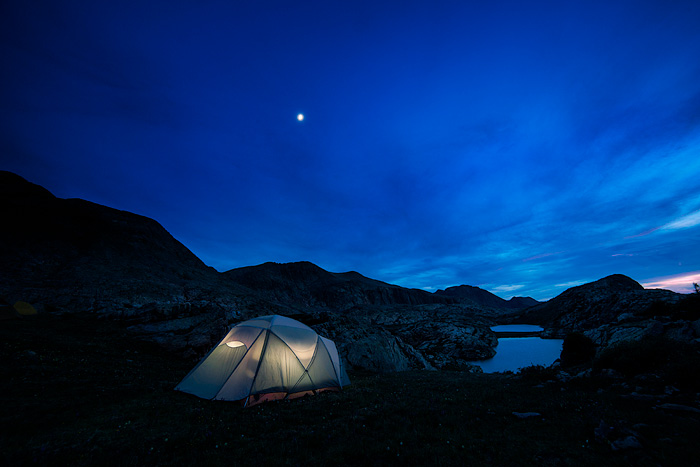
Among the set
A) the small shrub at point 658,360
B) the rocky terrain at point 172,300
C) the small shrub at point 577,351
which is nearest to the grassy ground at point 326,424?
the small shrub at point 658,360

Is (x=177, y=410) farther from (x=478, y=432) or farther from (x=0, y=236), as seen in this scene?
(x=0, y=236)

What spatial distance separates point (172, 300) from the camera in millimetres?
64312

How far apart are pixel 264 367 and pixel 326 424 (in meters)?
5.27

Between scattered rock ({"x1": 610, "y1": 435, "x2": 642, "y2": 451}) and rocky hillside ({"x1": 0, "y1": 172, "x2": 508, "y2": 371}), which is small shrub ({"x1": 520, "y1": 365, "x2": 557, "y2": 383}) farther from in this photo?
rocky hillside ({"x1": 0, "y1": 172, "x2": 508, "y2": 371})

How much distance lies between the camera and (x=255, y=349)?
44.6ft

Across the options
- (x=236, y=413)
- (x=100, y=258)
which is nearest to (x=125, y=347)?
(x=236, y=413)

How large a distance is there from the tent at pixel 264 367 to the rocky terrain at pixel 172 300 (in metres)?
10.8

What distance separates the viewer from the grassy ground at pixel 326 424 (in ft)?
Result: 21.8

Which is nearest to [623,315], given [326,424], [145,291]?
[326,424]

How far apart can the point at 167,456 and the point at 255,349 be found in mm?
6795

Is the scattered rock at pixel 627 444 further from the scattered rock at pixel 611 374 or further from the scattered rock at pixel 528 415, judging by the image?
the scattered rock at pixel 611 374

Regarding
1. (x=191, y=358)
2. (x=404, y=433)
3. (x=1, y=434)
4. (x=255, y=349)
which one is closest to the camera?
(x=1, y=434)

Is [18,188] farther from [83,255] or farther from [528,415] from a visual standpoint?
[528,415]

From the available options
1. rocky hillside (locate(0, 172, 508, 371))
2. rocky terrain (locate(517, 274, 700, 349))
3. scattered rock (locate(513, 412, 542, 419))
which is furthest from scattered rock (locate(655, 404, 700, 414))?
rocky hillside (locate(0, 172, 508, 371))
